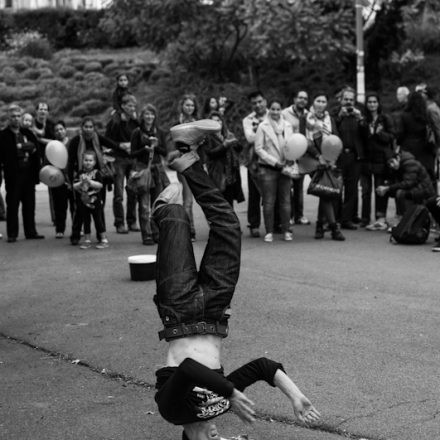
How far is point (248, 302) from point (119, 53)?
→ 91.7 feet

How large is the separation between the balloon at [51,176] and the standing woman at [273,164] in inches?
104

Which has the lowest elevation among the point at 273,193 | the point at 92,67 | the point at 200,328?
the point at 273,193

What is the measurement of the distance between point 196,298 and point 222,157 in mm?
7646

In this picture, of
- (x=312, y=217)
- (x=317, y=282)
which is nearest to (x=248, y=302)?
(x=317, y=282)

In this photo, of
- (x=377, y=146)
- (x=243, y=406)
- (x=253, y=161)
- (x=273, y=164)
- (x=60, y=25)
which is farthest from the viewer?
(x=60, y=25)

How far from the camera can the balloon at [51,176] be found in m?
12.5

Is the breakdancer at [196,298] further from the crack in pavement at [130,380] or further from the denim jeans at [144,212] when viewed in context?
the denim jeans at [144,212]

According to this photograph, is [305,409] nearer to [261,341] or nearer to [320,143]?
[261,341]

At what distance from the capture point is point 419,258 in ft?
35.4

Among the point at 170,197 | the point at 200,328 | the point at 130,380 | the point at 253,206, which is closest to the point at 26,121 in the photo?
the point at 253,206

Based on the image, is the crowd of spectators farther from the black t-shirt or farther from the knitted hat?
the black t-shirt

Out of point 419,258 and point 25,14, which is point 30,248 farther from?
point 25,14

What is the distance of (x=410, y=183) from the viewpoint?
1220 cm

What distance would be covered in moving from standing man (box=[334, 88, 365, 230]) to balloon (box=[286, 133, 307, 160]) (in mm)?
1090
